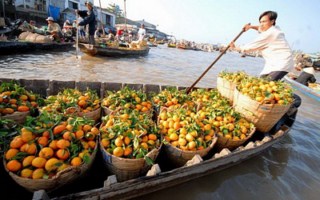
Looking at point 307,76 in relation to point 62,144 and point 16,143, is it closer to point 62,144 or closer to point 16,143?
point 62,144

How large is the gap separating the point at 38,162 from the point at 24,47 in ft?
38.8

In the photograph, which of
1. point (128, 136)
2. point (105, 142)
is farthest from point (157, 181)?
point (105, 142)

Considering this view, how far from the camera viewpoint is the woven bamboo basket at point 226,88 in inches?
178

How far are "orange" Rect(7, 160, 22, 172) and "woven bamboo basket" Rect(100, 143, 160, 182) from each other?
84 centimetres

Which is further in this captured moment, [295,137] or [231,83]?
[295,137]

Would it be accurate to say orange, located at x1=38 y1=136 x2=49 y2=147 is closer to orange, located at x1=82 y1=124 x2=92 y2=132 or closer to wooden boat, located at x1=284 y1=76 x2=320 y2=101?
orange, located at x1=82 y1=124 x2=92 y2=132

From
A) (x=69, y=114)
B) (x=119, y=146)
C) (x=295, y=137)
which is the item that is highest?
(x=69, y=114)

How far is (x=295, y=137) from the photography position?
546cm

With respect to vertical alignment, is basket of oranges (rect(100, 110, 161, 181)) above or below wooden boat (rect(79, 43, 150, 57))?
below

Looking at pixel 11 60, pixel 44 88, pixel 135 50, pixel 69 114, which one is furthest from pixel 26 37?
pixel 69 114

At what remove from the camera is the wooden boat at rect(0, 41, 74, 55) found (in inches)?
399

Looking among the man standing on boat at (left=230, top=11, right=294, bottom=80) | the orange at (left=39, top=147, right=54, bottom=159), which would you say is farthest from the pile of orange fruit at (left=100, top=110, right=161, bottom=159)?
the man standing on boat at (left=230, top=11, right=294, bottom=80)

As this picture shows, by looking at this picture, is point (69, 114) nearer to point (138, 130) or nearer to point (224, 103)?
point (138, 130)

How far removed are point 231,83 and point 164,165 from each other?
2.51 metres
